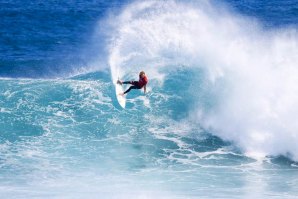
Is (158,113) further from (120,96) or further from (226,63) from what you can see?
(226,63)

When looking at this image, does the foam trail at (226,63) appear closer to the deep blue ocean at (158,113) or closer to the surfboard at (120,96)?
the deep blue ocean at (158,113)

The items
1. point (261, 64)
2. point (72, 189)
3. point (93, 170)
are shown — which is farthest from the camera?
point (261, 64)

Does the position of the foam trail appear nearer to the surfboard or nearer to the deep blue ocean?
the deep blue ocean

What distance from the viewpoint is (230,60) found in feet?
81.4

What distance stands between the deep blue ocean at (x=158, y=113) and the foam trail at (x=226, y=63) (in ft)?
0.20

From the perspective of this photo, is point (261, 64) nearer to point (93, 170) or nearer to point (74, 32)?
point (93, 170)

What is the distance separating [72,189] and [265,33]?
20874mm

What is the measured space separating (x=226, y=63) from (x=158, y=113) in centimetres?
476

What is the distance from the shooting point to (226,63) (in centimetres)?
2470

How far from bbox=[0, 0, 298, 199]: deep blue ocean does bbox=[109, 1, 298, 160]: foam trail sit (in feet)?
0.20

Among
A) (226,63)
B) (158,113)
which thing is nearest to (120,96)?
(158,113)

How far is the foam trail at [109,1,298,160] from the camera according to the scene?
21.1 metres

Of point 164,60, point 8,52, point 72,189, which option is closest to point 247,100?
point 164,60

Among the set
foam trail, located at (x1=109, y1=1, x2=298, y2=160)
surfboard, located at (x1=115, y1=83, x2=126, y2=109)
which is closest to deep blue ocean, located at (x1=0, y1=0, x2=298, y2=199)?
foam trail, located at (x1=109, y1=1, x2=298, y2=160)
